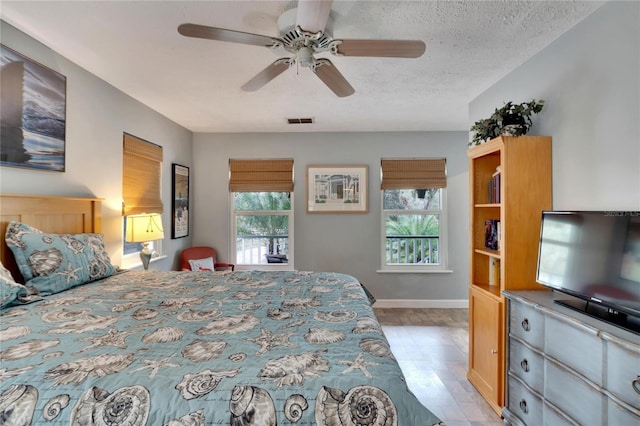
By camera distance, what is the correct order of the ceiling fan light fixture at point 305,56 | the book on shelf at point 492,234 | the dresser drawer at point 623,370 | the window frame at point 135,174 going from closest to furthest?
the dresser drawer at point 623,370, the ceiling fan light fixture at point 305,56, the book on shelf at point 492,234, the window frame at point 135,174

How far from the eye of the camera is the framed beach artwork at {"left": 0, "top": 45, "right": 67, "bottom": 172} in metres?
1.83

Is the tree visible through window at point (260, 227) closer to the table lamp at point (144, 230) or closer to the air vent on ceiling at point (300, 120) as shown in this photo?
the air vent on ceiling at point (300, 120)

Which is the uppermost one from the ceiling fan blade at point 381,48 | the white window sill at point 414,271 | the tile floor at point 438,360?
the ceiling fan blade at point 381,48

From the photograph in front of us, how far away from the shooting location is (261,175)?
170 inches

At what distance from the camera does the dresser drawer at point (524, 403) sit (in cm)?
168

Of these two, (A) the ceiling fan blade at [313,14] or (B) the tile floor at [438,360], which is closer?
(A) the ceiling fan blade at [313,14]

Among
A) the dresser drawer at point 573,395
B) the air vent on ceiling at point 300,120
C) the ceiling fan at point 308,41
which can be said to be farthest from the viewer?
the air vent on ceiling at point 300,120

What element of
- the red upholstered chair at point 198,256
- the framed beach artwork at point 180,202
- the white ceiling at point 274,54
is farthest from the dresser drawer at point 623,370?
the framed beach artwork at point 180,202

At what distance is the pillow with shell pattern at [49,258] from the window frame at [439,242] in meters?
3.34

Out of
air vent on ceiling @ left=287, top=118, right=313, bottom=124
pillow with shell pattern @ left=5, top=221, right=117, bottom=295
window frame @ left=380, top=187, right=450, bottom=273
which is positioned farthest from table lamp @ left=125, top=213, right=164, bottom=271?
window frame @ left=380, top=187, right=450, bottom=273

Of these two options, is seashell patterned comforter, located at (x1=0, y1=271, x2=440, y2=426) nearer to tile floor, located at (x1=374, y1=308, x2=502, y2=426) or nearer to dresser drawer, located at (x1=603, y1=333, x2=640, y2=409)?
dresser drawer, located at (x1=603, y1=333, x2=640, y2=409)

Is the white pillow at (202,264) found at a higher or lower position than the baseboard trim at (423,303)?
higher

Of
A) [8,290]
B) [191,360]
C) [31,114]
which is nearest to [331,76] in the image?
[191,360]

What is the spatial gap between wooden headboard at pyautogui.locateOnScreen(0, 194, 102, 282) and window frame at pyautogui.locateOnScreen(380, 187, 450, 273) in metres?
3.30
